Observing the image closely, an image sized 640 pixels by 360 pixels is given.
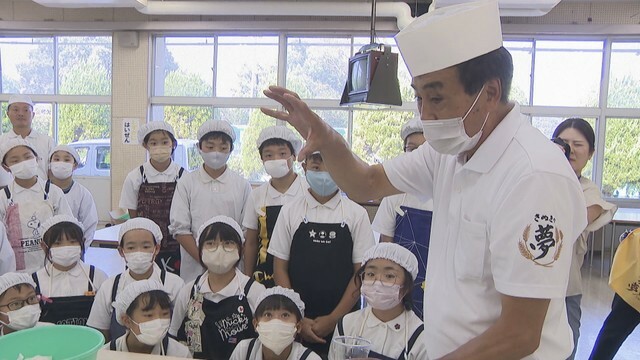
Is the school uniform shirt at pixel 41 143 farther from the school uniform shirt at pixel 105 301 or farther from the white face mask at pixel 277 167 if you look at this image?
the white face mask at pixel 277 167

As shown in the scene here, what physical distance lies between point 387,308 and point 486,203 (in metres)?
1.10

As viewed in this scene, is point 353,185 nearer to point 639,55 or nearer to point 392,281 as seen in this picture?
point 392,281

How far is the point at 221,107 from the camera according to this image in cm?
735

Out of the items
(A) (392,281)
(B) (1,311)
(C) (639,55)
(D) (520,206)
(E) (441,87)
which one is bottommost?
(B) (1,311)

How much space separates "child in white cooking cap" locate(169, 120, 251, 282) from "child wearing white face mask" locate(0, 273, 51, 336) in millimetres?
810

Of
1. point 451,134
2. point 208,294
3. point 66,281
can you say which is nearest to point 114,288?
point 66,281

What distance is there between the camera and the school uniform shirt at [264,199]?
8.48ft

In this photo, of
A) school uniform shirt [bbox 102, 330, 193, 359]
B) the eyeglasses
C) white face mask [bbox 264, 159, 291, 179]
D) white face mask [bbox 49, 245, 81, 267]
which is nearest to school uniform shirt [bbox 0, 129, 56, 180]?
white face mask [bbox 49, 245, 81, 267]

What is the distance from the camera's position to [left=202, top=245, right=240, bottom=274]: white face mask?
85.9 inches

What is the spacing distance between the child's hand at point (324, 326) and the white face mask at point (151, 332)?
69 centimetres

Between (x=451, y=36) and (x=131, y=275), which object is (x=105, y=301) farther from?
(x=451, y=36)

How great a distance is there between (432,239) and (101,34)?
7.71 m

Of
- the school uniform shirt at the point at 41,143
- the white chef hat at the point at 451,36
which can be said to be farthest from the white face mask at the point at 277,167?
the school uniform shirt at the point at 41,143

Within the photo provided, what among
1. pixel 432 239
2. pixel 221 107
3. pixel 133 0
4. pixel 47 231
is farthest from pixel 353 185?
pixel 221 107
